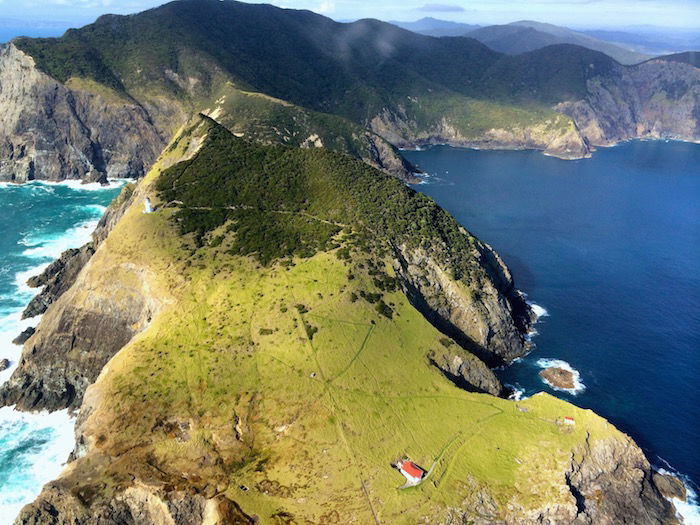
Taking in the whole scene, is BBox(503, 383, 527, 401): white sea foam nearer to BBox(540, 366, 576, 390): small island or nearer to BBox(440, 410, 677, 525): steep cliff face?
BBox(540, 366, 576, 390): small island

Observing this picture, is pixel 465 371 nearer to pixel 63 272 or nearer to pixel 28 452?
pixel 28 452

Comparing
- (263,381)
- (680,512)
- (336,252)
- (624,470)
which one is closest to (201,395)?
(263,381)

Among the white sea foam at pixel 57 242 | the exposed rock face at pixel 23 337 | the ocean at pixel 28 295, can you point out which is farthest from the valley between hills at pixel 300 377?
the white sea foam at pixel 57 242

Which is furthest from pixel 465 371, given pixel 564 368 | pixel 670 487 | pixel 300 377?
pixel 670 487

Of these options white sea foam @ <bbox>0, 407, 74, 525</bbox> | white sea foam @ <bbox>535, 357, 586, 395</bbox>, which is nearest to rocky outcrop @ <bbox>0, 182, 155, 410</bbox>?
white sea foam @ <bbox>0, 407, 74, 525</bbox>

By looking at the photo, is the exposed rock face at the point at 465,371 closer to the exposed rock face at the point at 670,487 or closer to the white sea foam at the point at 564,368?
the white sea foam at the point at 564,368

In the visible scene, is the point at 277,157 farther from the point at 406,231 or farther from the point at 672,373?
the point at 672,373
